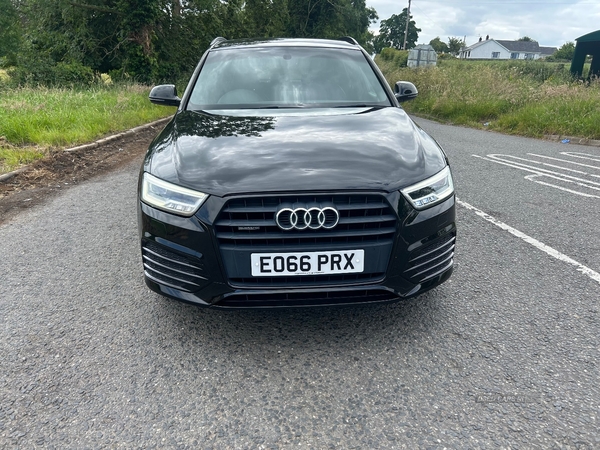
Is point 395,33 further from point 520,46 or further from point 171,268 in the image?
point 171,268

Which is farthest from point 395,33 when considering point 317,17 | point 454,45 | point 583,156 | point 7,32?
point 583,156

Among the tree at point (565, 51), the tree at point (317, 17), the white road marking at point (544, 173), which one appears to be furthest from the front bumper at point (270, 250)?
the tree at point (565, 51)

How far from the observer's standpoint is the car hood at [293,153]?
2.17m

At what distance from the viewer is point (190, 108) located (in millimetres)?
3293

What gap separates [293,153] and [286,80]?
1.35m

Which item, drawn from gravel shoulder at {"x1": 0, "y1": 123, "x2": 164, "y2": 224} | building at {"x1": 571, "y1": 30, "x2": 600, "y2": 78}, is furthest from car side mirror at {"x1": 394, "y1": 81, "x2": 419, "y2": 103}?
building at {"x1": 571, "y1": 30, "x2": 600, "y2": 78}

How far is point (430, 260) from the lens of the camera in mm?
2352

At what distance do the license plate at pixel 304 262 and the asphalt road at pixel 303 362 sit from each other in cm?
48

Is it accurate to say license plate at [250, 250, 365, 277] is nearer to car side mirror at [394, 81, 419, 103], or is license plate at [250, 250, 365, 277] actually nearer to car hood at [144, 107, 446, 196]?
car hood at [144, 107, 446, 196]

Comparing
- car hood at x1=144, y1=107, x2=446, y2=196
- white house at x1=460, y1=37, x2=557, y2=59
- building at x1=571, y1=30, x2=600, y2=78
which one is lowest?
car hood at x1=144, y1=107, x2=446, y2=196

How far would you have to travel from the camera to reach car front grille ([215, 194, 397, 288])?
6.89ft

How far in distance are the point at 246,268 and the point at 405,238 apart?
2.61 feet

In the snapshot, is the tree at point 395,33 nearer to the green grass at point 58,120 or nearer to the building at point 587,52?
the building at point 587,52

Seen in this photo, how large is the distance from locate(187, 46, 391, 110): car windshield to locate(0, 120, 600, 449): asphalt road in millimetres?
1438
